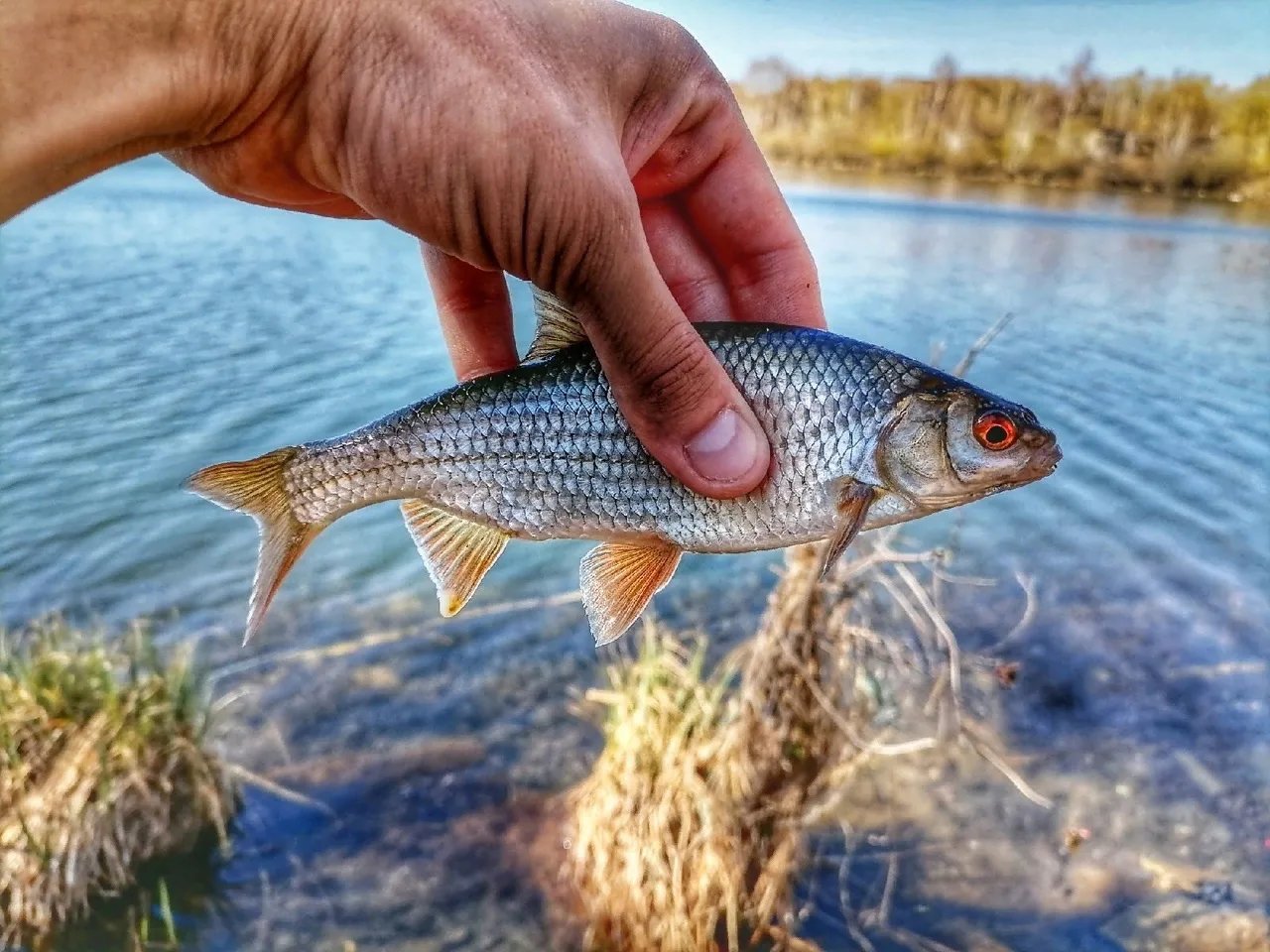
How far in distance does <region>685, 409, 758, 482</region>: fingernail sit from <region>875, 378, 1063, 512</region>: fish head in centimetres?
34

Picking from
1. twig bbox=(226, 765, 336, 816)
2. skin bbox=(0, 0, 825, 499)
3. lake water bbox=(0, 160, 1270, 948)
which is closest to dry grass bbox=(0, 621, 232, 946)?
twig bbox=(226, 765, 336, 816)

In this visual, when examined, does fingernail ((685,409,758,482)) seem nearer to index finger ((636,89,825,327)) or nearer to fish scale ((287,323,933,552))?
fish scale ((287,323,933,552))

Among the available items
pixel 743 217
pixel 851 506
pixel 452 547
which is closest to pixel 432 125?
pixel 452 547

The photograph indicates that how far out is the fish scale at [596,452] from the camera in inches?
100.0

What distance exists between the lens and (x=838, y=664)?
559 centimetres

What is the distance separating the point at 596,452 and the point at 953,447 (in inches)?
36.4

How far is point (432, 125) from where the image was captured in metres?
2.26

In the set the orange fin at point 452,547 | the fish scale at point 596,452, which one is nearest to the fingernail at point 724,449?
the fish scale at point 596,452

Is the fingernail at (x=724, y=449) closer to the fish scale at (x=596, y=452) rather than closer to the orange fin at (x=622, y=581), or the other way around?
the fish scale at (x=596, y=452)

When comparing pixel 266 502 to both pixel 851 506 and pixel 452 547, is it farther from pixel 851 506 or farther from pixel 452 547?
pixel 851 506

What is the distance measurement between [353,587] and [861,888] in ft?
18.8

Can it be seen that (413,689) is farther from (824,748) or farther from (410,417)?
(410,417)

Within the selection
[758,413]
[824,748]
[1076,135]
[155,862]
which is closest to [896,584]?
[824,748]

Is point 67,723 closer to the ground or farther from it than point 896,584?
farther from it
